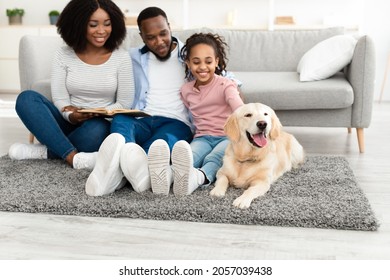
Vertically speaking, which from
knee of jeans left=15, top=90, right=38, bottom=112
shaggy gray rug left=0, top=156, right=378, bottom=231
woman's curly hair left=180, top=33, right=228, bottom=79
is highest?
woman's curly hair left=180, top=33, right=228, bottom=79

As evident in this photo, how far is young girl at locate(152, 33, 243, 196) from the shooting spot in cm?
232

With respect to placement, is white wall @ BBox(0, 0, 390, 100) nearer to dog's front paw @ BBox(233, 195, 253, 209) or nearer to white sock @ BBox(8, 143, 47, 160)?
white sock @ BBox(8, 143, 47, 160)

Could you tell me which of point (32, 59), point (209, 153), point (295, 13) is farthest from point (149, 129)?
point (295, 13)

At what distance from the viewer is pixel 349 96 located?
2.87 metres

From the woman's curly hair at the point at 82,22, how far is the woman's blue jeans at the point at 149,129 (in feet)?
1.42

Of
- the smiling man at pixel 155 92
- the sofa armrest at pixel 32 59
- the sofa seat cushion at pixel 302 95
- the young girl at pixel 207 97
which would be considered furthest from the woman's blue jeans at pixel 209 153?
the sofa armrest at pixel 32 59

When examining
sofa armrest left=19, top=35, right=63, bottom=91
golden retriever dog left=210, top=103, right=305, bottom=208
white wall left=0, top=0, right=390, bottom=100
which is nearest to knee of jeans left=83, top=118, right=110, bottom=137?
golden retriever dog left=210, top=103, right=305, bottom=208

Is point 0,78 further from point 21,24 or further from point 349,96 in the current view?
point 349,96

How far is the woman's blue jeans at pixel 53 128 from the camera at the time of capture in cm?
241

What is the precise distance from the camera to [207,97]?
8.01ft

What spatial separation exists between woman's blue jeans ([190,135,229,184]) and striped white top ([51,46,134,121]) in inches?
18.1

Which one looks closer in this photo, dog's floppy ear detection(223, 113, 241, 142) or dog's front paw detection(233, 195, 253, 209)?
dog's front paw detection(233, 195, 253, 209)

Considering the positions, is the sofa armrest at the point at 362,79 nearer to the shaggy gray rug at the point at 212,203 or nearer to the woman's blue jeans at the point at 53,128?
the shaggy gray rug at the point at 212,203

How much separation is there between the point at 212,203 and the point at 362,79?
1.48 metres
